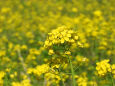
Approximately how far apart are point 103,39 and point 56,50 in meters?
2.99

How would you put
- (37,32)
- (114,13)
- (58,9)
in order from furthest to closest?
(58,9) < (114,13) < (37,32)

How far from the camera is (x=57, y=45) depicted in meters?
2.11

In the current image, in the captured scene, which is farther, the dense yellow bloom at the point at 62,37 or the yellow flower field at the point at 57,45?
the yellow flower field at the point at 57,45

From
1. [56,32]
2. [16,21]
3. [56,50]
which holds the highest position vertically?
[16,21]

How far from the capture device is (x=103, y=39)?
16.4ft

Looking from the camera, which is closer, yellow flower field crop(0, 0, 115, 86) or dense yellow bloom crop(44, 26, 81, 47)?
dense yellow bloom crop(44, 26, 81, 47)

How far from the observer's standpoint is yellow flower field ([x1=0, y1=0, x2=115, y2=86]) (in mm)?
2160

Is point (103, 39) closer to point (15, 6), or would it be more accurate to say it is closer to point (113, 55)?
point (113, 55)

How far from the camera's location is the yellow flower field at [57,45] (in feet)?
7.09

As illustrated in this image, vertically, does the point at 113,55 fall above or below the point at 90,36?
below

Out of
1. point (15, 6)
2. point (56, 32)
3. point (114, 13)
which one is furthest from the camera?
point (15, 6)

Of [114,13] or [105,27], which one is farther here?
[114,13]

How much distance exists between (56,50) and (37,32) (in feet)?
15.7

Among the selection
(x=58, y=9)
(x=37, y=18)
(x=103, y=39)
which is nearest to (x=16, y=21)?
(x=37, y=18)
